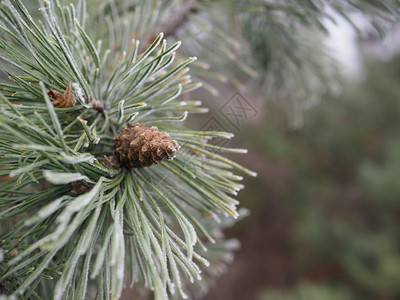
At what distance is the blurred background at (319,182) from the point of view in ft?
7.06

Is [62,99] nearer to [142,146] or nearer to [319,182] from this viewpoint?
[142,146]

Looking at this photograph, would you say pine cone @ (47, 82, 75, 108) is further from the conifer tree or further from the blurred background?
the blurred background

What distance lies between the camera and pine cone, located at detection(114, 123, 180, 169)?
254 millimetres

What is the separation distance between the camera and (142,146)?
0.27m

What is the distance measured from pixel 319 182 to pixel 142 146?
242 cm

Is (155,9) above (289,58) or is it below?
above

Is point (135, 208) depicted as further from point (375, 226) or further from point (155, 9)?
point (375, 226)

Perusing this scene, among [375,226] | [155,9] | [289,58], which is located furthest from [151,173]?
[375,226]

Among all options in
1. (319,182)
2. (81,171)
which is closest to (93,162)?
(81,171)

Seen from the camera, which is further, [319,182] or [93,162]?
[319,182]

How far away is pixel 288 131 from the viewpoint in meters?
2.66

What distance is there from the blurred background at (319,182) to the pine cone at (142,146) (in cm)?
177

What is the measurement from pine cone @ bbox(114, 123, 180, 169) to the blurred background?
177 cm

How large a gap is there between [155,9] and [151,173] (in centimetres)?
24
